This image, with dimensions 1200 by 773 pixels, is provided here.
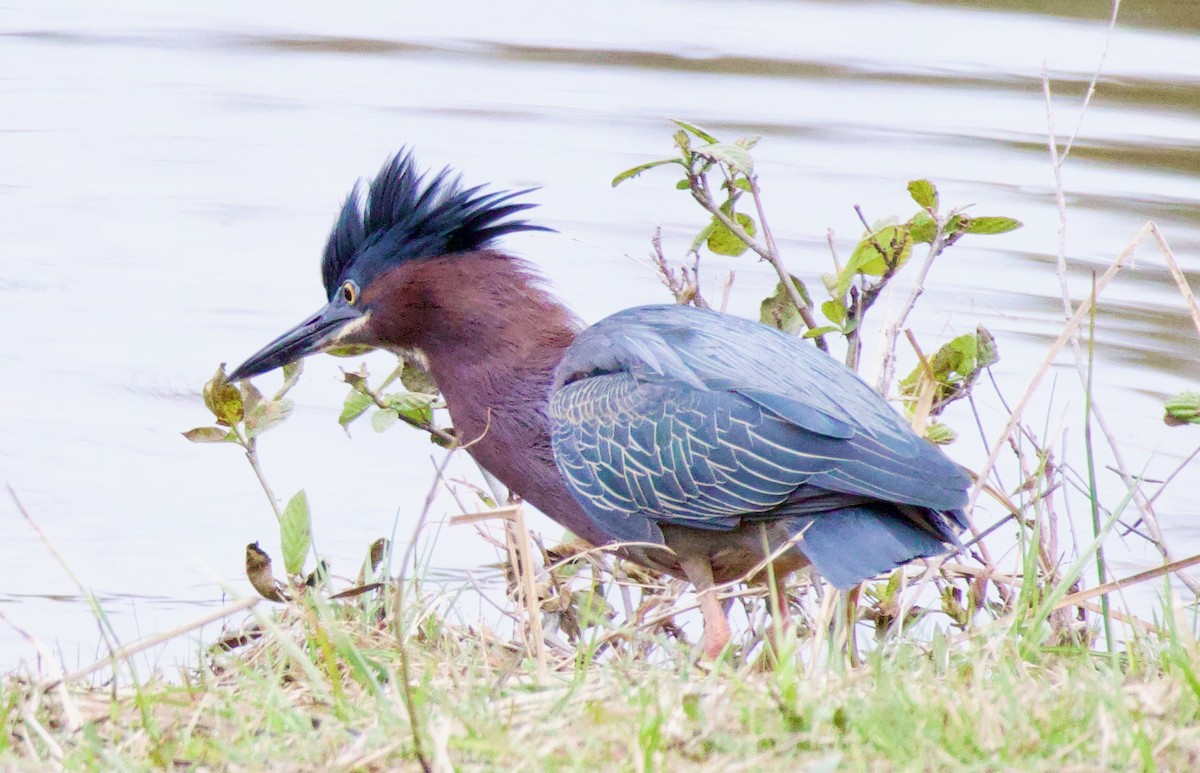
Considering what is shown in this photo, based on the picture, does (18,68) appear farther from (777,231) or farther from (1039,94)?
(1039,94)

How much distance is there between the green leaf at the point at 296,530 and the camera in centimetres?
435

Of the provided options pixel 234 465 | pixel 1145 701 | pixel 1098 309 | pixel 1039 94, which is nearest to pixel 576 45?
pixel 1039 94

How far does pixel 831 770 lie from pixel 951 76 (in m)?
9.26

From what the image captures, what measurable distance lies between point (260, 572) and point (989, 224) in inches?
81.2

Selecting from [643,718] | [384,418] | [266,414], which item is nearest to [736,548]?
[384,418]

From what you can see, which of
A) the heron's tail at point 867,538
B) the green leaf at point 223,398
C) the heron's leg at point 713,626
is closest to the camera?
the heron's tail at point 867,538

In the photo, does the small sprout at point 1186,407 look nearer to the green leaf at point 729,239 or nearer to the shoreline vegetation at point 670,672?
the shoreline vegetation at point 670,672

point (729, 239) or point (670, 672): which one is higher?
point (729, 239)

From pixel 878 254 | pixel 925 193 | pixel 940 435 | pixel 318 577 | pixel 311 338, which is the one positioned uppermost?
pixel 925 193

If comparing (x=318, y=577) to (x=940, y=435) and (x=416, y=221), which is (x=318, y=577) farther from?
(x=940, y=435)

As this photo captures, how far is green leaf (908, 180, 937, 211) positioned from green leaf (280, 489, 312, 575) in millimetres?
1743

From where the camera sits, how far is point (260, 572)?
4504 mm

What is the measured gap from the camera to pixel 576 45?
12.1 metres

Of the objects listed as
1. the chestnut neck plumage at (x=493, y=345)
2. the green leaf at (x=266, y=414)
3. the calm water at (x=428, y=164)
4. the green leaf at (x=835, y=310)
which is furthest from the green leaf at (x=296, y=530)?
the green leaf at (x=835, y=310)
